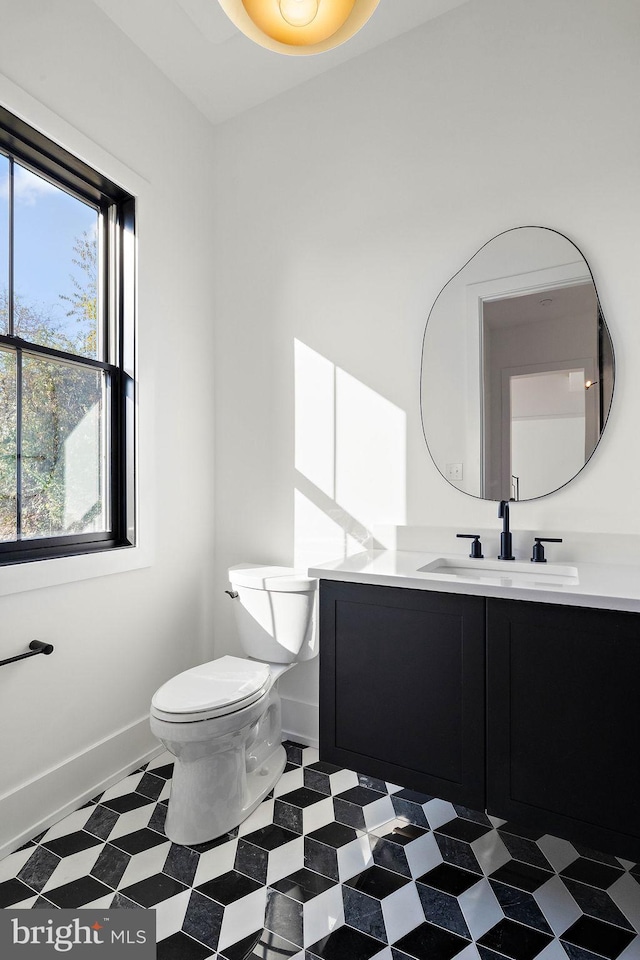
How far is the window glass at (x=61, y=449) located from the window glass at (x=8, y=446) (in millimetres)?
35

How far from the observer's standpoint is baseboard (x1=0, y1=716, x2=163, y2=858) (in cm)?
165

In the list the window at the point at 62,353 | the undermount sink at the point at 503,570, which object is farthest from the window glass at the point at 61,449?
the undermount sink at the point at 503,570

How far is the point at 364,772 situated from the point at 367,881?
0.89ft

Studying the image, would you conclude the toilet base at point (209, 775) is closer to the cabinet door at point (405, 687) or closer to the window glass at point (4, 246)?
the cabinet door at point (405, 687)

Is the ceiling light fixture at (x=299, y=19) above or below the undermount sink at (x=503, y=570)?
above

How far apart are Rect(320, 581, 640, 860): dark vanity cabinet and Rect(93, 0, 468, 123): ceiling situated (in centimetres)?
209

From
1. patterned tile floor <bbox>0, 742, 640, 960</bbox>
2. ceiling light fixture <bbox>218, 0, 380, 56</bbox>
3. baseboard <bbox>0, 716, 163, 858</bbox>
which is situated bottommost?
patterned tile floor <bbox>0, 742, 640, 960</bbox>

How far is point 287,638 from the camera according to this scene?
6.86 ft

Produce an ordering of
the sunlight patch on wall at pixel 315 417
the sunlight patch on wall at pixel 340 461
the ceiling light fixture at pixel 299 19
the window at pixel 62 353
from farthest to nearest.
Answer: the sunlight patch on wall at pixel 315 417
the sunlight patch on wall at pixel 340 461
the window at pixel 62 353
the ceiling light fixture at pixel 299 19

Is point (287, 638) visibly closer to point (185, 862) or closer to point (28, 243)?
point (185, 862)

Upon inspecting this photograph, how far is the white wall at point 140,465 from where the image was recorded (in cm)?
171

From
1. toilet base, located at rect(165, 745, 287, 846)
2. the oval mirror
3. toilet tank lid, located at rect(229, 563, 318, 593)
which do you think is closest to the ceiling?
the oval mirror

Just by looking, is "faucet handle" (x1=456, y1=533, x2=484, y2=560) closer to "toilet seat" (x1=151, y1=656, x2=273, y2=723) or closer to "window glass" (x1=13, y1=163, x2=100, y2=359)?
"toilet seat" (x1=151, y1=656, x2=273, y2=723)

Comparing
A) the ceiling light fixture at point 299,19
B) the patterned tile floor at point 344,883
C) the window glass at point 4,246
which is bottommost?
the patterned tile floor at point 344,883
